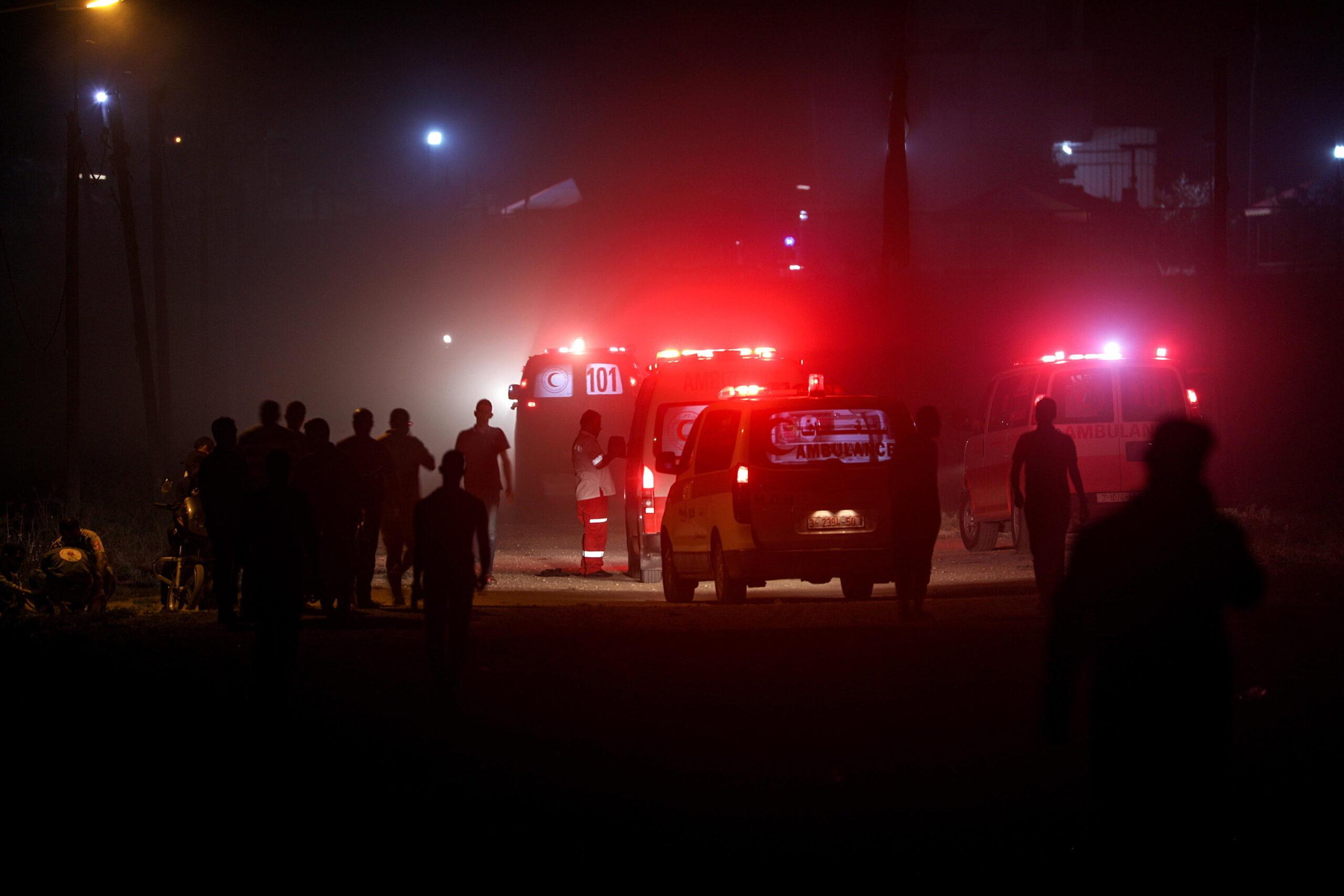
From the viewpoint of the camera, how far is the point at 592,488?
17.1 m

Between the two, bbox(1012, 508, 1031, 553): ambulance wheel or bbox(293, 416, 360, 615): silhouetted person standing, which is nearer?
bbox(293, 416, 360, 615): silhouetted person standing

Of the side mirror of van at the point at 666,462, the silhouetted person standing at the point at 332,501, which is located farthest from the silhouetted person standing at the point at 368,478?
the side mirror of van at the point at 666,462

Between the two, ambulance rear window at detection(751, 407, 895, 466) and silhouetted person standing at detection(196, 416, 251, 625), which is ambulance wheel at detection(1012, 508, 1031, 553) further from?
silhouetted person standing at detection(196, 416, 251, 625)

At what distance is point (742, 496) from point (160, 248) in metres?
25.7

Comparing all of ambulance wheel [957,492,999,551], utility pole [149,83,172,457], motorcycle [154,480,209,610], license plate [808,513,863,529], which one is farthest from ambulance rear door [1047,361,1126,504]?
utility pole [149,83,172,457]

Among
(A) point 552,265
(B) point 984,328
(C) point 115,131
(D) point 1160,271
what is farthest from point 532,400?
(A) point 552,265

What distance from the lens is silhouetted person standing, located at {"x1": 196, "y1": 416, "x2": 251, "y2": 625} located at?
10062 millimetres

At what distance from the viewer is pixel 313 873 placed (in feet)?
16.9

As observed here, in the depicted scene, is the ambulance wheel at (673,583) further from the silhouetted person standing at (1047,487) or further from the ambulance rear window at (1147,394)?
the ambulance rear window at (1147,394)

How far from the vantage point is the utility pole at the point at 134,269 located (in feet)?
91.2

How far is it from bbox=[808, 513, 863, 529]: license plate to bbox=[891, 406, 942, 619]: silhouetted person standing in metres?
0.69

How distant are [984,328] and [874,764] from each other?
139 feet

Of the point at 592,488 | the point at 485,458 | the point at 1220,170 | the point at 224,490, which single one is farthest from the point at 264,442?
the point at 1220,170

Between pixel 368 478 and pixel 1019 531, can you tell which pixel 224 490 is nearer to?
→ pixel 368 478
